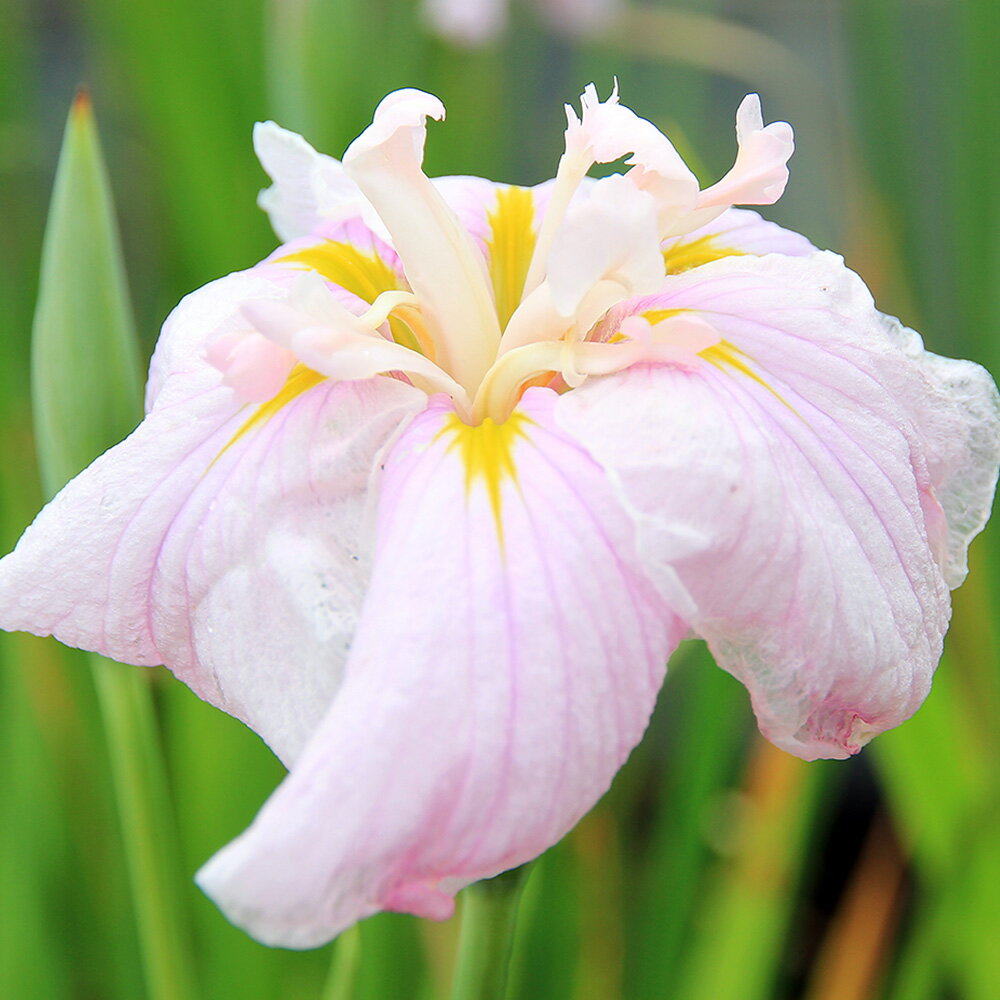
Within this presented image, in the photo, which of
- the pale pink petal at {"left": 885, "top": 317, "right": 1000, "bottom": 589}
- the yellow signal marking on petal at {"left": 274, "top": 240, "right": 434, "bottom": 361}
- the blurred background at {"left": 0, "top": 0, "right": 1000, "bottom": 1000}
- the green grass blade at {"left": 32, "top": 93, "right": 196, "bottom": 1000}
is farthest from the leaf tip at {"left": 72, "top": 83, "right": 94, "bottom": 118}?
the pale pink petal at {"left": 885, "top": 317, "right": 1000, "bottom": 589}

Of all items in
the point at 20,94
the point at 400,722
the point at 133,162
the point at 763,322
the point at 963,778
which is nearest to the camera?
the point at 400,722

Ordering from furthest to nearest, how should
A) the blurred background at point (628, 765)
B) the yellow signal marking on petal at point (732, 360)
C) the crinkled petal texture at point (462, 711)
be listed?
the blurred background at point (628, 765), the yellow signal marking on petal at point (732, 360), the crinkled petal texture at point (462, 711)

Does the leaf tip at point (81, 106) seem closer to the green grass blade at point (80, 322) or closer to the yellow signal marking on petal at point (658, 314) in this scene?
the green grass blade at point (80, 322)

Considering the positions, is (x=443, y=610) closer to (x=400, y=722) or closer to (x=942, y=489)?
(x=400, y=722)

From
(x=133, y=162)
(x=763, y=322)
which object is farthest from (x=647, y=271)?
(x=133, y=162)

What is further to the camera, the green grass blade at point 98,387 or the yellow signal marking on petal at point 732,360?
the green grass blade at point 98,387

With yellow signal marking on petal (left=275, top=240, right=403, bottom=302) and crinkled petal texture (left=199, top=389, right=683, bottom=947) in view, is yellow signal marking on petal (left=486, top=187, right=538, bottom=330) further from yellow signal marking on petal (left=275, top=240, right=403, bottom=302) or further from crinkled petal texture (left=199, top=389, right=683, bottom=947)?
crinkled petal texture (left=199, top=389, right=683, bottom=947)

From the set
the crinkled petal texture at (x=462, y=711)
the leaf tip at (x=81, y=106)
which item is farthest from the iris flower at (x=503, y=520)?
the leaf tip at (x=81, y=106)
